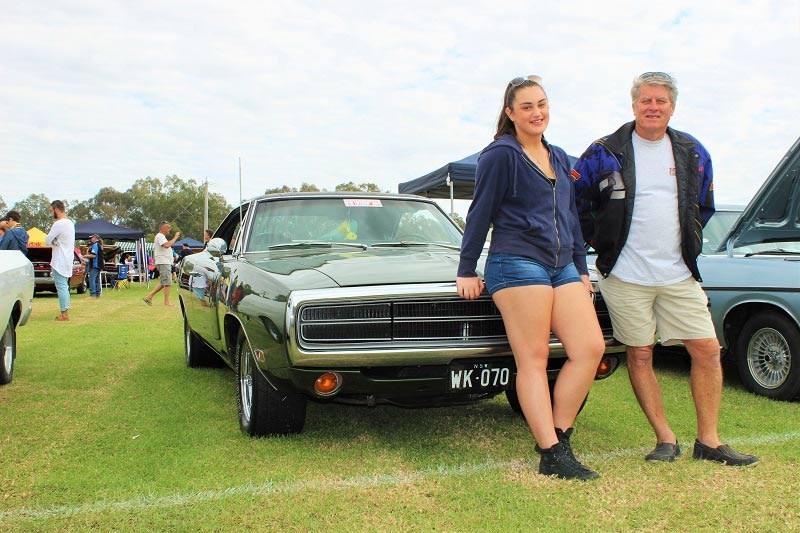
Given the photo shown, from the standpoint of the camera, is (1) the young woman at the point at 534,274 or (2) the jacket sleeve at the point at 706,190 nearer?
(1) the young woman at the point at 534,274

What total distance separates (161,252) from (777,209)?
41.7ft

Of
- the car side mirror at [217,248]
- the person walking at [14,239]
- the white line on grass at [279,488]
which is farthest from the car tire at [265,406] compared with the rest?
the person walking at [14,239]

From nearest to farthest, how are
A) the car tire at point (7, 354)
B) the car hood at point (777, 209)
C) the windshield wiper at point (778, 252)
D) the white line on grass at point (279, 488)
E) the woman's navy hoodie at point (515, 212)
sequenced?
the white line on grass at point (279, 488), the woman's navy hoodie at point (515, 212), the car hood at point (777, 209), the windshield wiper at point (778, 252), the car tire at point (7, 354)

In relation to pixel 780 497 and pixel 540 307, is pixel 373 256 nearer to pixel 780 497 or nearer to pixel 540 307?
pixel 540 307

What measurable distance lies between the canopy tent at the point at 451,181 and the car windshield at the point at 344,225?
6.80 metres

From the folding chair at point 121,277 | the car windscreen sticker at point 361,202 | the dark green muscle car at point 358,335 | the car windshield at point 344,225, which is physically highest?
the car windscreen sticker at point 361,202

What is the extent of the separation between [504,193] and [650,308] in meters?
1.03

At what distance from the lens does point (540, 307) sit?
329cm

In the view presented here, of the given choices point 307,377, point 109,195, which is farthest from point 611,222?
point 109,195

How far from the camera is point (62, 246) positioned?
1119cm

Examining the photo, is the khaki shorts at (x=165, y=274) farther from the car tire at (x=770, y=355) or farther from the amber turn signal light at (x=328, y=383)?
the amber turn signal light at (x=328, y=383)

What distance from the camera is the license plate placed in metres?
3.52

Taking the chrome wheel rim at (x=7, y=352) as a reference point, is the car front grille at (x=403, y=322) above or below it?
above

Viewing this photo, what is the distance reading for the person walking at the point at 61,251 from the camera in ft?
36.5
